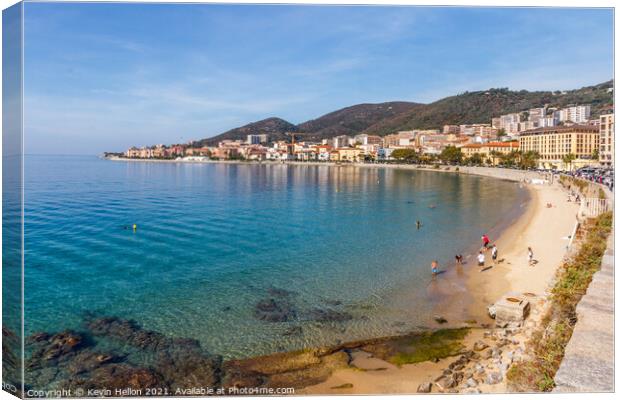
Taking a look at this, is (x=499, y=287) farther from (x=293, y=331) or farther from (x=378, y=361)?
(x=293, y=331)

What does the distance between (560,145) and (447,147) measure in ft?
167

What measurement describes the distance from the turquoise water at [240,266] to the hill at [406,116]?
→ 53549 mm

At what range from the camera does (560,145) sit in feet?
129

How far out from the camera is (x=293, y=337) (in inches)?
337

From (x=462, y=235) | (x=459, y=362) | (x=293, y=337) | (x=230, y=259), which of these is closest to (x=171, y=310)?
(x=293, y=337)

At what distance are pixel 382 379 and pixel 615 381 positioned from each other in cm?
347

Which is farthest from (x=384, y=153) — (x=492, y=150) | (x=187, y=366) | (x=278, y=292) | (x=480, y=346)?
(x=187, y=366)

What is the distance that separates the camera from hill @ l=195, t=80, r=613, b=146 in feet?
312

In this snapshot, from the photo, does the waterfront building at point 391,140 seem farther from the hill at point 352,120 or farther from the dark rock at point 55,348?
the dark rock at point 55,348

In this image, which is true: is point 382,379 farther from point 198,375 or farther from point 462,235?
point 462,235

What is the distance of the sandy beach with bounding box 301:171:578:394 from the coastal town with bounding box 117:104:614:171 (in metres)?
7.38

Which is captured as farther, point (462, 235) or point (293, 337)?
point (462, 235)

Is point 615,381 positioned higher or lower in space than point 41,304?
higher

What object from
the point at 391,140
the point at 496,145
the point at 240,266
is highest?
the point at 391,140
